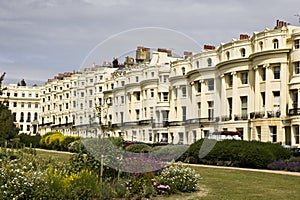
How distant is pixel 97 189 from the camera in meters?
14.5

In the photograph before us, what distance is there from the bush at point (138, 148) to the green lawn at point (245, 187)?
8.65ft

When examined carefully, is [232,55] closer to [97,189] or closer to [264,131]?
[264,131]

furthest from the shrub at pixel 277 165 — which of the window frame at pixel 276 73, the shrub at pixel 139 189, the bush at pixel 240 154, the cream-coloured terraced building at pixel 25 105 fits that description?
the cream-coloured terraced building at pixel 25 105

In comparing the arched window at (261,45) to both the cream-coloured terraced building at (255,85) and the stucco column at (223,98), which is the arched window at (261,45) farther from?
the stucco column at (223,98)

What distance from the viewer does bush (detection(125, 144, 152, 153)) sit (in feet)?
65.3

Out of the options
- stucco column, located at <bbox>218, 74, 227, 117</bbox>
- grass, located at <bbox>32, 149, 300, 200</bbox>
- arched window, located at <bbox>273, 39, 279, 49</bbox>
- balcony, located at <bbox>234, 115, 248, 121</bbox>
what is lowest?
grass, located at <bbox>32, 149, 300, 200</bbox>

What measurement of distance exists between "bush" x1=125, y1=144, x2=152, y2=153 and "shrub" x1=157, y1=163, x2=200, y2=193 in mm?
2711

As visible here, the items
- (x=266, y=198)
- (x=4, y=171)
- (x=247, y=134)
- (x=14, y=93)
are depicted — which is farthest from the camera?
(x=14, y=93)

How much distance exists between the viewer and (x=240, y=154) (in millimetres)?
30078

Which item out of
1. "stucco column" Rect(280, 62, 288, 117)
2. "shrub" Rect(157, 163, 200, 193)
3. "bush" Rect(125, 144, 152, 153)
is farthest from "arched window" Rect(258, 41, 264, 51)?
"shrub" Rect(157, 163, 200, 193)

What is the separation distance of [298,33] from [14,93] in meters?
105

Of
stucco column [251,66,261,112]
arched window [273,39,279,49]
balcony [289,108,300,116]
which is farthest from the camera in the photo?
stucco column [251,66,261,112]

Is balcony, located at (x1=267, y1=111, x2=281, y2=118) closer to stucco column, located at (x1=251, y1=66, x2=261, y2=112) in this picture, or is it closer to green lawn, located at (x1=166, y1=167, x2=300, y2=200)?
stucco column, located at (x1=251, y1=66, x2=261, y2=112)

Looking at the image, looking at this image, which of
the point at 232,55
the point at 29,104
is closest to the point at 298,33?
the point at 232,55
